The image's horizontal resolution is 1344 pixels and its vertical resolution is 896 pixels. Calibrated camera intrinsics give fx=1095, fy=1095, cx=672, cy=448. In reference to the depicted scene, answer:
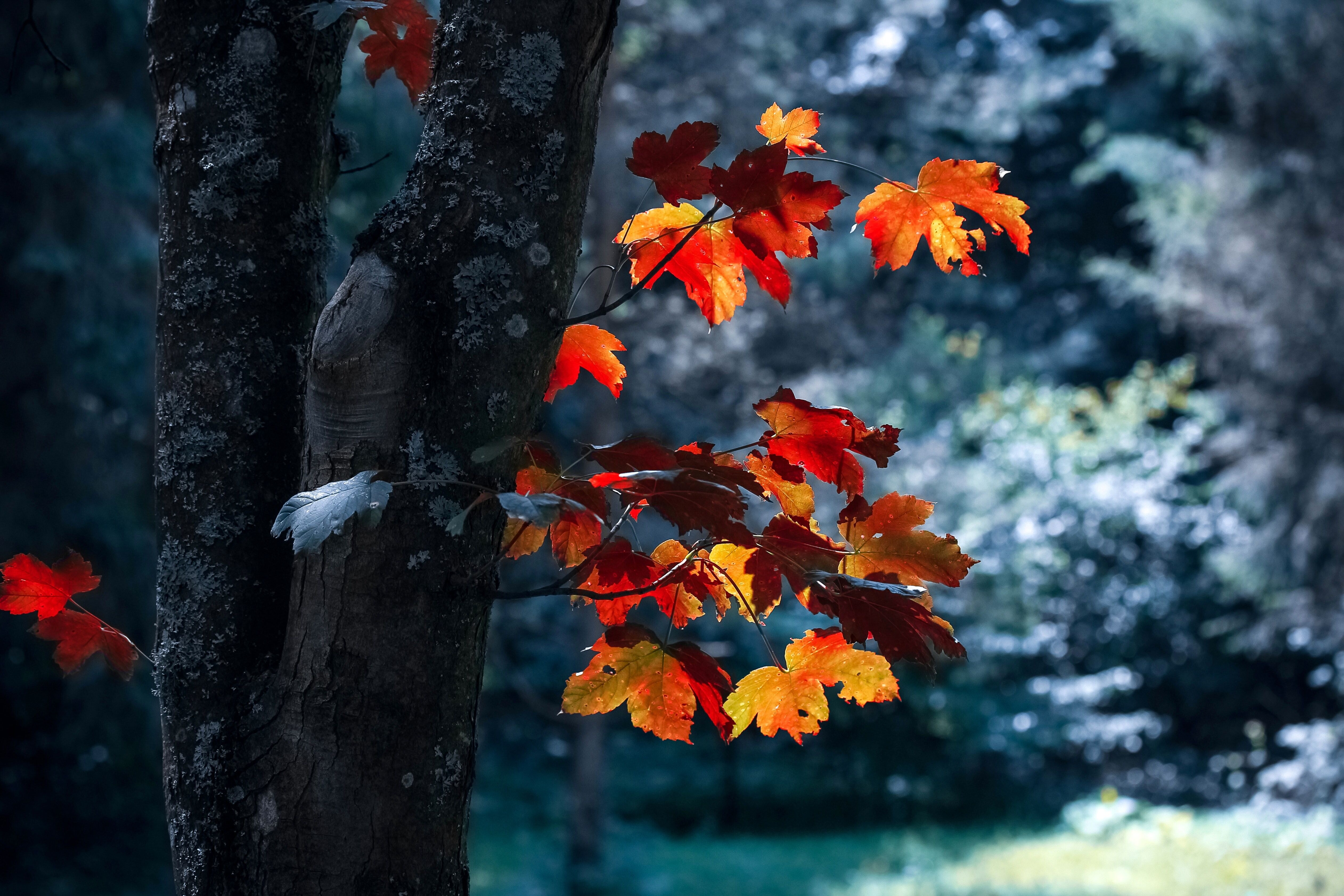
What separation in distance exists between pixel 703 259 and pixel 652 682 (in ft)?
1.35

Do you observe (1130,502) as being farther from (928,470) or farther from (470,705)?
(470,705)

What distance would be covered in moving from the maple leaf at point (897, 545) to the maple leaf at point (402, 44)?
676mm

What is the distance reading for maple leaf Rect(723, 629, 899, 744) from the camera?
1.02 meters

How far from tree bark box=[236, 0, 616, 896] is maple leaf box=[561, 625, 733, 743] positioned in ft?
0.35

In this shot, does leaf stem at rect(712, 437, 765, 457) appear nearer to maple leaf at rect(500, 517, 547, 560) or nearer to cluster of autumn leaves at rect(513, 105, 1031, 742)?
cluster of autumn leaves at rect(513, 105, 1031, 742)

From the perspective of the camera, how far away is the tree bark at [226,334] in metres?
0.99

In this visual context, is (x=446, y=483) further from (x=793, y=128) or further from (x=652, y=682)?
(x=793, y=128)

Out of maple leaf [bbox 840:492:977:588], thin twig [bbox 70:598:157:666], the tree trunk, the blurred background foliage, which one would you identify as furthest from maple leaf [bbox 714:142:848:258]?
the blurred background foliage

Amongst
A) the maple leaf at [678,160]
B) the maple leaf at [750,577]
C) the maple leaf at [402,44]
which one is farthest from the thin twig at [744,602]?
the maple leaf at [402,44]

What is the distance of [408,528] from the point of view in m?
0.88

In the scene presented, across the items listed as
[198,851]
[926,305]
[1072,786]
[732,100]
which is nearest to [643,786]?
[1072,786]

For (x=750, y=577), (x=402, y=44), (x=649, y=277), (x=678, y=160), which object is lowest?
(x=750, y=577)

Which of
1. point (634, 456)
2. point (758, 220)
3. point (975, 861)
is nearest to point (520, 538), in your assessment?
point (634, 456)

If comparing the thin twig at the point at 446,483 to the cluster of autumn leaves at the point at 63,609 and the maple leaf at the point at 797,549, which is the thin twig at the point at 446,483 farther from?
the cluster of autumn leaves at the point at 63,609
